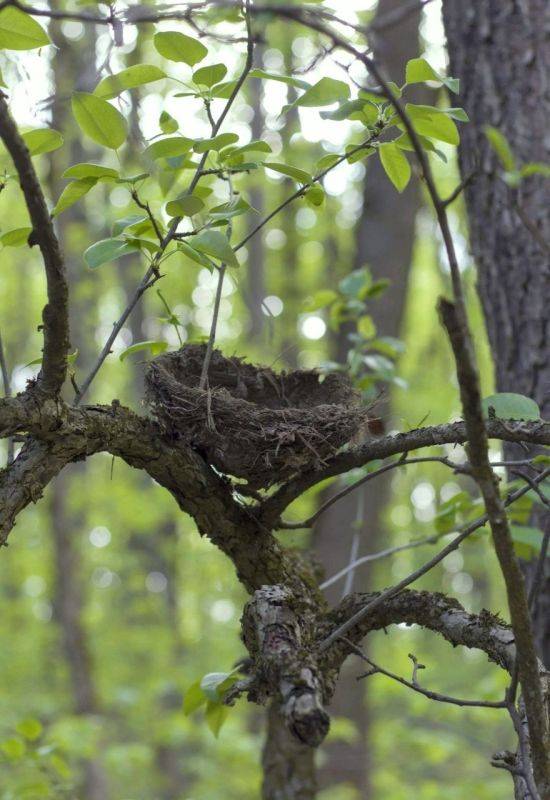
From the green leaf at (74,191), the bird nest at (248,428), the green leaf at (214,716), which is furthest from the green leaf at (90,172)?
the green leaf at (214,716)

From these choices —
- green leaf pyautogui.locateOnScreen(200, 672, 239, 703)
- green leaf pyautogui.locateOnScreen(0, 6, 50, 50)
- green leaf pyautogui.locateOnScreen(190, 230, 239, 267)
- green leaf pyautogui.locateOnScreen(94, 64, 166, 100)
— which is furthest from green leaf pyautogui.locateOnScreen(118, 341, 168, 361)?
green leaf pyautogui.locateOnScreen(200, 672, 239, 703)

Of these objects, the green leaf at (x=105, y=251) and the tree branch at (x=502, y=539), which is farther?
the green leaf at (x=105, y=251)

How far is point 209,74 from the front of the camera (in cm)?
142

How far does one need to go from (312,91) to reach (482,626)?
953mm

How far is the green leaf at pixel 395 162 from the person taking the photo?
57.2 inches

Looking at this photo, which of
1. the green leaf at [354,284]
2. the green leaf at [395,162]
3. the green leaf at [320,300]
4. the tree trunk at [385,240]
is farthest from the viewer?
the tree trunk at [385,240]

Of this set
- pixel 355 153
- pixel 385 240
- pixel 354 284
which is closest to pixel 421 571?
pixel 355 153

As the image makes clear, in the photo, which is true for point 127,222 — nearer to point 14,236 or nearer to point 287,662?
point 14,236

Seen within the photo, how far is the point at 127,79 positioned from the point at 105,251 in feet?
0.94

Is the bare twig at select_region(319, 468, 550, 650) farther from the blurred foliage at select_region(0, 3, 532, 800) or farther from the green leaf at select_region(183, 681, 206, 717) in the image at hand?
the blurred foliage at select_region(0, 3, 532, 800)

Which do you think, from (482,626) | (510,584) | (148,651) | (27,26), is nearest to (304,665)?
(510,584)

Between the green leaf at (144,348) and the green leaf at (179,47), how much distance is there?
1.69ft

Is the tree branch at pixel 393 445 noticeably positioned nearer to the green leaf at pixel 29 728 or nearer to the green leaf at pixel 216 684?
the green leaf at pixel 216 684

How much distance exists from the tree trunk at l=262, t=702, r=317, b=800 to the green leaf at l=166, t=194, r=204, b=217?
1915mm
